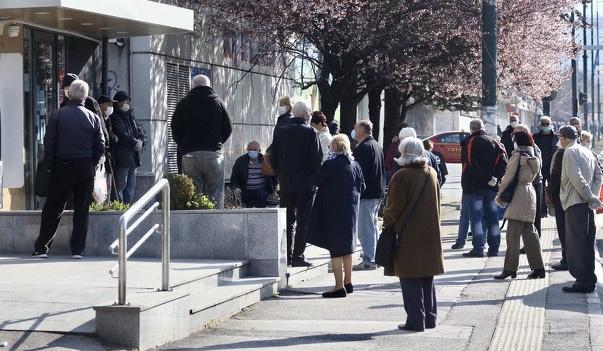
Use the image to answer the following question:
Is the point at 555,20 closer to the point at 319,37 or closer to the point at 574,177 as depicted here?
the point at 319,37

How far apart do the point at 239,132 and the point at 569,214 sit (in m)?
12.5

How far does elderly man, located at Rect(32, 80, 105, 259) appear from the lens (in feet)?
Result: 39.3

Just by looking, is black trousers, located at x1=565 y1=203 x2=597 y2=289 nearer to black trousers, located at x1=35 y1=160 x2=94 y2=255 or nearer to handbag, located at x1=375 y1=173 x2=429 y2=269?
handbag, located at x1=375 y1=173 x2=429 y2=269

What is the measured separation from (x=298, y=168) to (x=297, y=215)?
0.52 m

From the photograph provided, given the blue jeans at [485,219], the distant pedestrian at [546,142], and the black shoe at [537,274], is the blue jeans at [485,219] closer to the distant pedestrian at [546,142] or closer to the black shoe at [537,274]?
the black shoe at [537,274]

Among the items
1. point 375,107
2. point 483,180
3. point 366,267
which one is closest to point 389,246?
point 366,267

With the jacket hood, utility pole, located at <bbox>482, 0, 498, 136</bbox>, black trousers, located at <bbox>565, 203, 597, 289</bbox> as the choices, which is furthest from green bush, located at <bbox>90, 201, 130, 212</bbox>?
utility pole, located at <bbox>482, 0, 498, 136</bbox>

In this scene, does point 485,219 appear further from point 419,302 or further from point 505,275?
point 419,302

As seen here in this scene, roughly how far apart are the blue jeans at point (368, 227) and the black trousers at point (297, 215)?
1362 mm

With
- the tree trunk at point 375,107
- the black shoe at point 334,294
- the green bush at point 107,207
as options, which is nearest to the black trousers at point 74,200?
the green bush at point 107,207

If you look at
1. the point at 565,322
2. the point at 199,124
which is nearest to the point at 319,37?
the point at 199,124

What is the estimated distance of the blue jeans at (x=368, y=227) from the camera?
1447cm

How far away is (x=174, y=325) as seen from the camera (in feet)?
30.5

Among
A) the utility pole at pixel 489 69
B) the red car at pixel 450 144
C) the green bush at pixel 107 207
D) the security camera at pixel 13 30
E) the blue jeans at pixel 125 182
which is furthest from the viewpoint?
the red car at pixel 450 144
